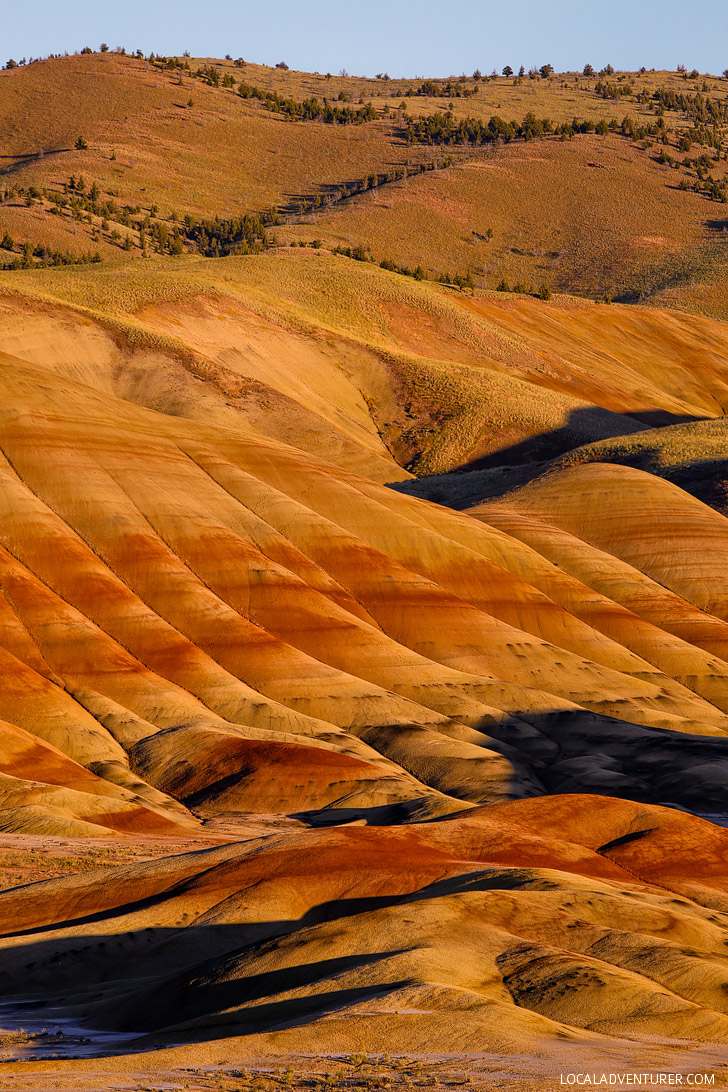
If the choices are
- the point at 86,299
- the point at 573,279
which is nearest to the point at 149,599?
the point at 86,299

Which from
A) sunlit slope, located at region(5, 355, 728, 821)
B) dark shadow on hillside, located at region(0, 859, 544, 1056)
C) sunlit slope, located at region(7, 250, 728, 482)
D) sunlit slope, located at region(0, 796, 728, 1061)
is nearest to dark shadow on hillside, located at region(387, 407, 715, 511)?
sunlit slope, located at region(7, 250, 728, 482)

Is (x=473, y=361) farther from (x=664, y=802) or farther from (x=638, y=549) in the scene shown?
(x=664, y=802)

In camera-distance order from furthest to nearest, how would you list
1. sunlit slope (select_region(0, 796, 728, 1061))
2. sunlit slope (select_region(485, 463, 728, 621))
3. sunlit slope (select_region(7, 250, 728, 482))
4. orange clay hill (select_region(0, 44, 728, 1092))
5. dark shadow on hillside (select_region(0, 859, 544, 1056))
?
sunlit slope (select_region(7, 250, 728, 482))
sunlit slope (select_region(485, 463, 728, 621))
orange clay hill (select_region(0, 44, 728, 1092))
dark shadow on hillside (select_region(0, 859, 544, 1056))
sunlit slope (select_region(0, 796, 728, 1061))

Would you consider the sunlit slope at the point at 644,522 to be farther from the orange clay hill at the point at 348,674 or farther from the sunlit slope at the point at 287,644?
the sunlit slope at the point at 287,644

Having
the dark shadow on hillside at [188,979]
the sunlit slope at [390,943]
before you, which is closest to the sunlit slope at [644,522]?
the sunlit slope at [390,943]

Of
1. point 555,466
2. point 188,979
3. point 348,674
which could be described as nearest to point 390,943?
point 188,979

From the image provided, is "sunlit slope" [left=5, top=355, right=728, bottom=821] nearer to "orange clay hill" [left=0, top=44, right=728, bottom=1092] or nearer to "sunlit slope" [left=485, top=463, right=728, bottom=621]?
"orange clay hill" [left=0, top=44, right=728, bottom=1092]
